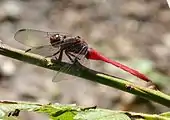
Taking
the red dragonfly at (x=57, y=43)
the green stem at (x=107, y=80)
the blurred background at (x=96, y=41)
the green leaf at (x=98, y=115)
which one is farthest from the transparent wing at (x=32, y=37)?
the blurred background at (x=96, y=41)

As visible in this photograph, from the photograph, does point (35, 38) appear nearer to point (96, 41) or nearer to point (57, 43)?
point (57, 43)

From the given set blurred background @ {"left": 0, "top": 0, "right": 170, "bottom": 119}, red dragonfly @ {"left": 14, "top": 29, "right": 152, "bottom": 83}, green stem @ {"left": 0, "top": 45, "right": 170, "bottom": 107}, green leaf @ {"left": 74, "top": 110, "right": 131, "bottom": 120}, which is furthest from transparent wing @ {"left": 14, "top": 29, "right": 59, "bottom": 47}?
blurred background @ {"left": 0, "top": 0, "right": 170, "bottom": 119}

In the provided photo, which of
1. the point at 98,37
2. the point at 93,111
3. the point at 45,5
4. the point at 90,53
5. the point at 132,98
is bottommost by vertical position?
the point at 93,111

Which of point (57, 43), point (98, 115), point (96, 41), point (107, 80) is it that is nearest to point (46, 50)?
point (57, 43)

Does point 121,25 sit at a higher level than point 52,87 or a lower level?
higher

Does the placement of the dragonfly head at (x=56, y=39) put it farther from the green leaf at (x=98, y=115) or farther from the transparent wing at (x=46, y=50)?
the green leaf at (x=98, y=115)

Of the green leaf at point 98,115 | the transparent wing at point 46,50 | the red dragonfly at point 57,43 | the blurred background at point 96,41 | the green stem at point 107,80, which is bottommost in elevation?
the green leaf at point 98,115

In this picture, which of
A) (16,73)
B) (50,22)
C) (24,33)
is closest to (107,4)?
(50,22)

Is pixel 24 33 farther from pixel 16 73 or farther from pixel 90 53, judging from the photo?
pixel 16 73
